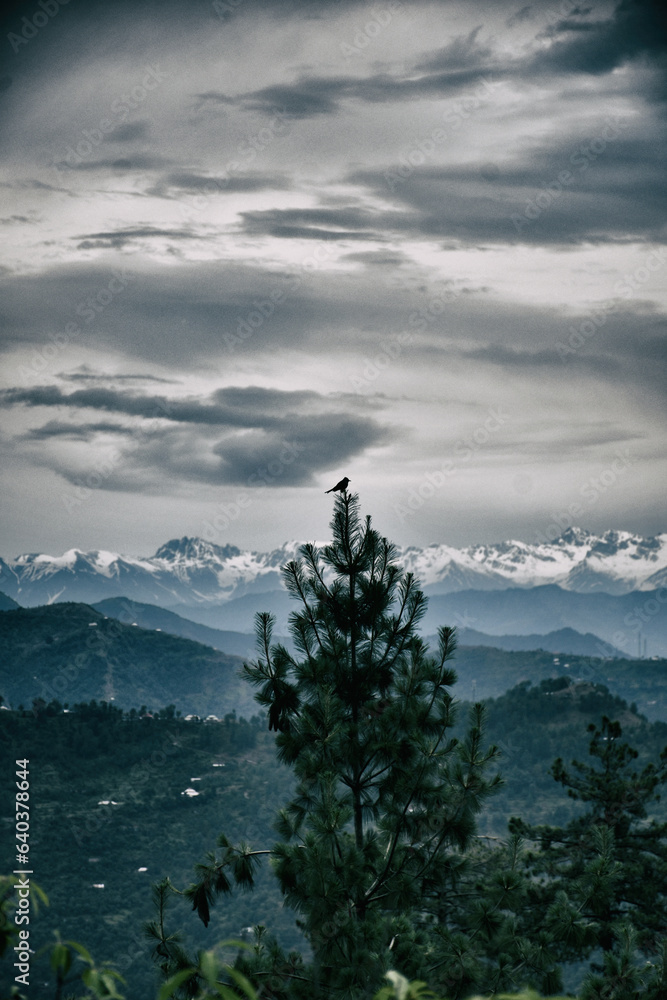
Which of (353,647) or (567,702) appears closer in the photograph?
(353,647)

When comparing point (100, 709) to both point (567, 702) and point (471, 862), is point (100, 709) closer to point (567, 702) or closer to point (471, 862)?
point (567, 702)

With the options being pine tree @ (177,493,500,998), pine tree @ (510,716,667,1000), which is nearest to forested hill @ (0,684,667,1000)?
pine tree @ (510,716,667,1000)

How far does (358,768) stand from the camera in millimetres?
12477

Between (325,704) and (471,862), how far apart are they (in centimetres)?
359

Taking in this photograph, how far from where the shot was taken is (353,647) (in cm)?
1304

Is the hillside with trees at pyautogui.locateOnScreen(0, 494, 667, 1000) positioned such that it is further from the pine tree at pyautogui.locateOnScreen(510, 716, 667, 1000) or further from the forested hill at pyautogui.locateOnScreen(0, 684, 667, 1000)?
the forested hill at pyautogui.locateOnScreen(0, 684, 667, 1000)

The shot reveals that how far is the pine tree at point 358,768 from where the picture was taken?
416 inches

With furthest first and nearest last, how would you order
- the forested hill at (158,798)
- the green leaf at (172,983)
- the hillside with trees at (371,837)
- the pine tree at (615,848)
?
the forested hill at (158,798) < the pine tree at (615,848) < the hillside with trees at (371,837) < the green leaf at (172,983)

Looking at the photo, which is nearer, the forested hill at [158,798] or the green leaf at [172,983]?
the green leaf at [172,983]

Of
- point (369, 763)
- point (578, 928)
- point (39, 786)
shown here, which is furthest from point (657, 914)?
point (39, 786)

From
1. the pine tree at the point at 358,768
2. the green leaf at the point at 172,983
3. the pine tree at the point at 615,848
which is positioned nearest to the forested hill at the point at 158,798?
the pine tree at the point at 615,848

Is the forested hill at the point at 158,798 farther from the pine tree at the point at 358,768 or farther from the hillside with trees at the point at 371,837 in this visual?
the pine tree at the point at 358,768

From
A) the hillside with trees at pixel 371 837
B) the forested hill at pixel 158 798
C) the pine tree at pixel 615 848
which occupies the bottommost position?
the forested hill at pixel 158 798

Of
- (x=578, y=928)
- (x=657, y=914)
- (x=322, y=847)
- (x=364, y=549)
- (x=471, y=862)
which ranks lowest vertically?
(x=657, y=914)
